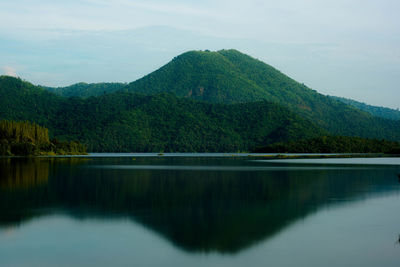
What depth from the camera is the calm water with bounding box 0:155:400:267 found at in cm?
1326

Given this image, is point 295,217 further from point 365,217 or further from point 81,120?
point 81,120

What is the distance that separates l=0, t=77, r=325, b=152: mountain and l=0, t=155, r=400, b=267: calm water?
117219 mm

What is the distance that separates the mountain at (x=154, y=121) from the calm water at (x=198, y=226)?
117 metres

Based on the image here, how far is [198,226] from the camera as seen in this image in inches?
684

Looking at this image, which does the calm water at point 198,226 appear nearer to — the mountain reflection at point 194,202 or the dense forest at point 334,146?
the mountain reflection at point 194,202

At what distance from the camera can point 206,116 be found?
17125 centimetres

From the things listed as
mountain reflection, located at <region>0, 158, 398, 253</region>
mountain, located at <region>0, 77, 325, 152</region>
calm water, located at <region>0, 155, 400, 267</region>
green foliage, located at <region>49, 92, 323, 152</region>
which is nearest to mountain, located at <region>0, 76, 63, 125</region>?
mountain, located at <region>0, 77, 325, 152</region>

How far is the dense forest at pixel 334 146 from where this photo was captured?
415 feet

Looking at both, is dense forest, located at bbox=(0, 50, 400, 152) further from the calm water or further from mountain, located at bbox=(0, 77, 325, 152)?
the calm water

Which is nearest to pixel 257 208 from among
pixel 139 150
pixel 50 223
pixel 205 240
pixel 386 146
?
pixel 205 240

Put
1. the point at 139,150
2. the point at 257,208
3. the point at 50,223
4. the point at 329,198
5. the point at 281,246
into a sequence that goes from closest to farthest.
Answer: the point at 281,246, the point at 50,223, the point at 257,208, the point at 329,198, the point at 139,150

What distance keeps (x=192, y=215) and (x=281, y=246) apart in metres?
5.85

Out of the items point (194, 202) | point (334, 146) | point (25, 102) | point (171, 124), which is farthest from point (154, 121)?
point (194, 202)

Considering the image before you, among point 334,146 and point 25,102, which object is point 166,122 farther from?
point 334,146
